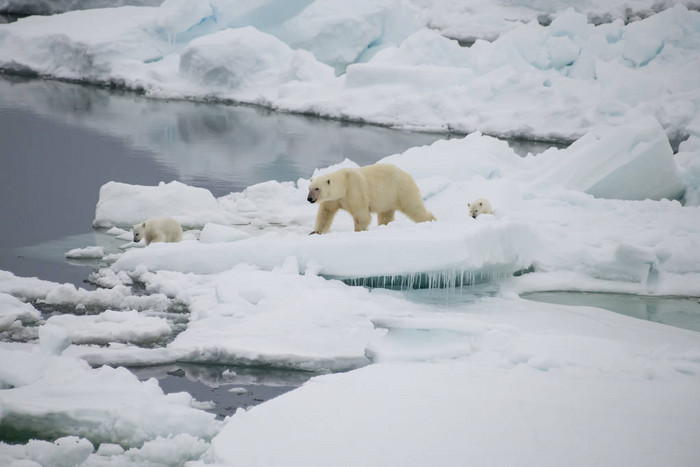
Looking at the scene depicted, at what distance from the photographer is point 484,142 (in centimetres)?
1033

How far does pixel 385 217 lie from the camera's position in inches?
284

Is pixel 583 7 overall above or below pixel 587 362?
Result: above

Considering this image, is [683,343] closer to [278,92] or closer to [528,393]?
[528,393]

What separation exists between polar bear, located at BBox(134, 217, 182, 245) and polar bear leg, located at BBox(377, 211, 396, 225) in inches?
67.9

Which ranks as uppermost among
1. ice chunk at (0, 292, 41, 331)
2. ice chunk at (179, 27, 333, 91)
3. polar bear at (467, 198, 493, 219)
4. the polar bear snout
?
ice chunk at (179, 27, 333, 91)

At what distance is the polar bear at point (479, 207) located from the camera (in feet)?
24.6

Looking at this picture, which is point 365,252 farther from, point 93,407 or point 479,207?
point 93,407

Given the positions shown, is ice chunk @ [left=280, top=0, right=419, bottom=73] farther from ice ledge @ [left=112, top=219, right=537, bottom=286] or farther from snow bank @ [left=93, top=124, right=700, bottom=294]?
ice ledge @ [left=112, top=219, right=537, bottom=286]

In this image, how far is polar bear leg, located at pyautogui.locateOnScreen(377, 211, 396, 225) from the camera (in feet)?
23.5

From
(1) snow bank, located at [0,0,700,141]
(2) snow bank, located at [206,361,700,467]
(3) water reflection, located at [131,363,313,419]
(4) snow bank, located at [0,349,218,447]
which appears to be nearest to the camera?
(2) snow bank, located at [206,361,700,467]

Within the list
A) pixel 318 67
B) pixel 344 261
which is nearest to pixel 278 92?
pixel 318 67

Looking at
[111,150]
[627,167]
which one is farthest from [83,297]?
[111,150]

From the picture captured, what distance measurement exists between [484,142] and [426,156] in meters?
0.98

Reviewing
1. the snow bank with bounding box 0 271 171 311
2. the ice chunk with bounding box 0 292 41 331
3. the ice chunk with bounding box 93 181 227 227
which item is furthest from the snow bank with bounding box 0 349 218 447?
the ice chunk with bounding box 93 181 227 227
